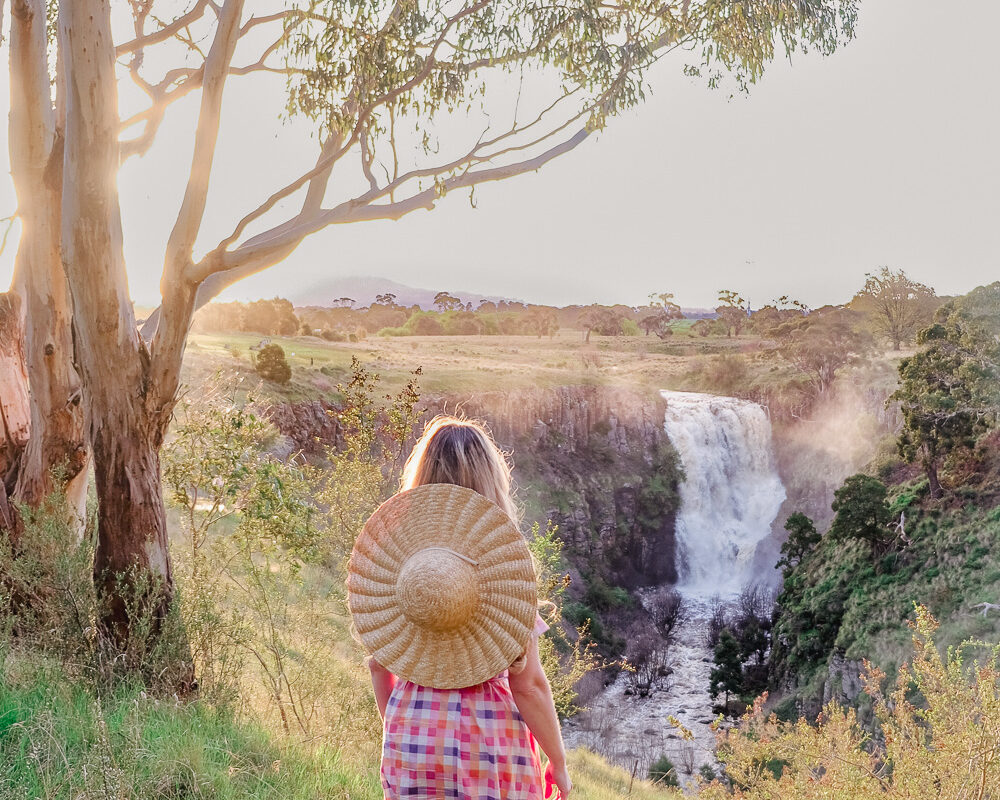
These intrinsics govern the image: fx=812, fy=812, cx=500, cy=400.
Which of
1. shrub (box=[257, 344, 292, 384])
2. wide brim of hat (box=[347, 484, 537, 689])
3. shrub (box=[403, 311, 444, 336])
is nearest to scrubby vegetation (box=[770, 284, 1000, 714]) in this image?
shrub (box=[257, 344, 292, 384])

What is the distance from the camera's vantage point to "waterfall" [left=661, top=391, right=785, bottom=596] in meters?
27.5

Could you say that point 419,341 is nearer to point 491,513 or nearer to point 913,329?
point 913,329

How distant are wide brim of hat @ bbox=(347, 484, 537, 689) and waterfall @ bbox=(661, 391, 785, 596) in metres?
26.6

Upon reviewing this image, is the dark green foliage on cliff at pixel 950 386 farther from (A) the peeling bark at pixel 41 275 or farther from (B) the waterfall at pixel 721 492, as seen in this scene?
(A) the peeling bark at pixel 41 275

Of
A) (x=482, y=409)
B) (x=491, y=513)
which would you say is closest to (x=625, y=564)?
(x=482, y=409)

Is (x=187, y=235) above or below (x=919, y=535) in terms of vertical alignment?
above

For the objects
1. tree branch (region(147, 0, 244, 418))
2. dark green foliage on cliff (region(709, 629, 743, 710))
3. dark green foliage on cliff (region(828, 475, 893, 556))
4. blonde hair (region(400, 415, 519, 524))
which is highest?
tree branch (region(147, 0, 244, 418))

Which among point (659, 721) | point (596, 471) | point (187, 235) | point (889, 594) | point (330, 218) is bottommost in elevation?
point (659, 721)

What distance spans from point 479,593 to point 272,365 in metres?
19.7

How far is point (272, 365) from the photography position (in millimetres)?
20391

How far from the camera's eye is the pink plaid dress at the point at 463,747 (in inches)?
60.6

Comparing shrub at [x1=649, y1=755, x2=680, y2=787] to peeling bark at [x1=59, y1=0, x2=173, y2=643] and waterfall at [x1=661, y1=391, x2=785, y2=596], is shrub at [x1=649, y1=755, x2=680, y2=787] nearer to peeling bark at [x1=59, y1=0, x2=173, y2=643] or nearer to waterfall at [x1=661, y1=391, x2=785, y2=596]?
peeling bark at [x1=59, y1=0, x2=173, y2=643]

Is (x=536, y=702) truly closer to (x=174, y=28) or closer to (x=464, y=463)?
(x=464, y=463)

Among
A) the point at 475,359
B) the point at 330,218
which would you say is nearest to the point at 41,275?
the point at 330,218
